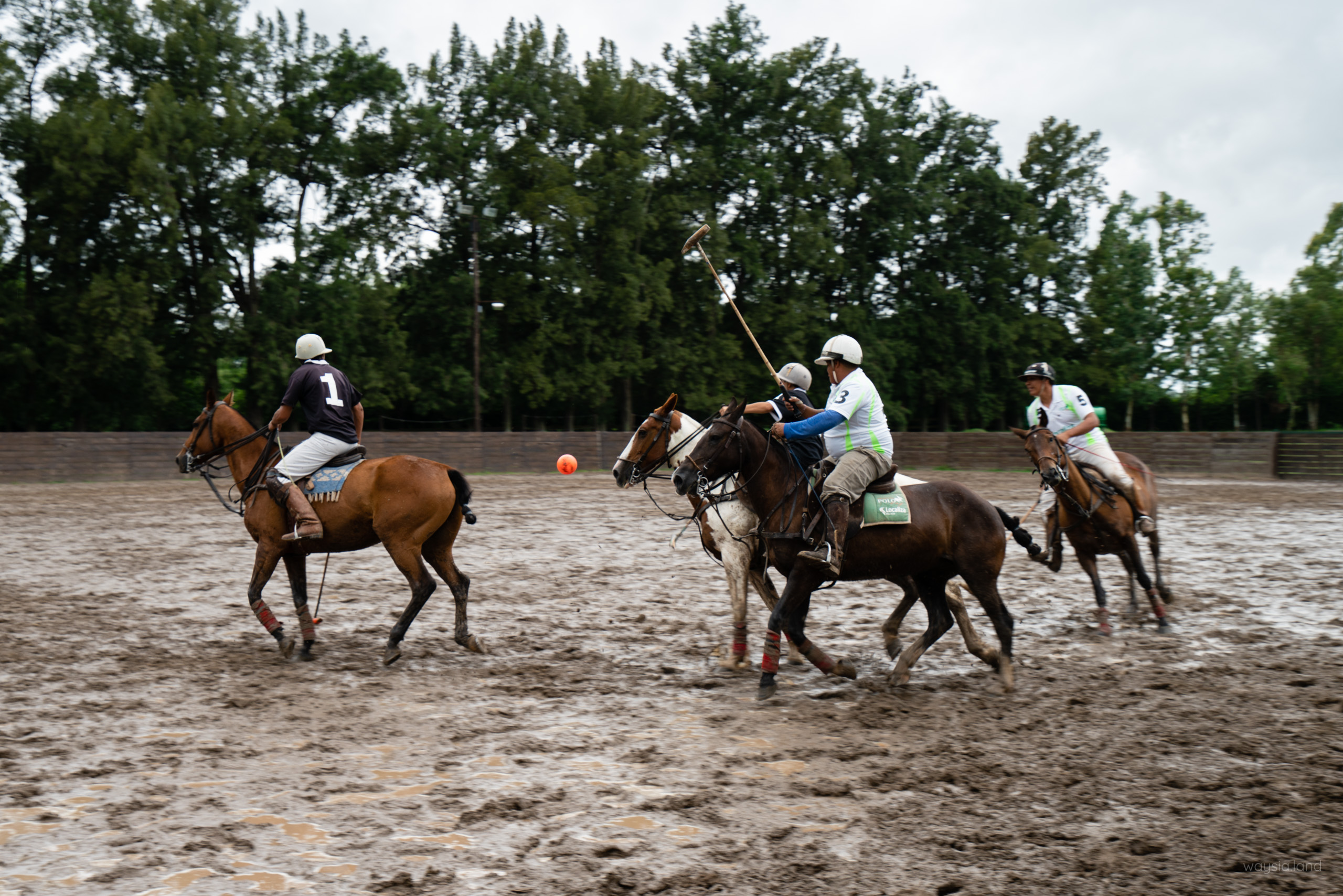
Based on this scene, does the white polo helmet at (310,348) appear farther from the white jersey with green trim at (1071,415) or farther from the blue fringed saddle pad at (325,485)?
the white jersey with green trim at (1071,415)

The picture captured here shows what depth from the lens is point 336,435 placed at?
8.56 m

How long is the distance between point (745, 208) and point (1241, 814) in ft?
158

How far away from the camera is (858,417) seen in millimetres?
7422

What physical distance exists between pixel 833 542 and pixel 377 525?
3702 mm

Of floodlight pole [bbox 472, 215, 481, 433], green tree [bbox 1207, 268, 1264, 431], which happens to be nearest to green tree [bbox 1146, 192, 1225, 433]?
green tree [bbox 1207, 268, 1264, 431]

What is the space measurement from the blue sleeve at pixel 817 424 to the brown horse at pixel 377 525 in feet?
9.02

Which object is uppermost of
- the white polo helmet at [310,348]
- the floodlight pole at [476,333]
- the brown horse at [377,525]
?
the floodlight pole at [476,333]

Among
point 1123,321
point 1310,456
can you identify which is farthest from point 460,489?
point 1123,321

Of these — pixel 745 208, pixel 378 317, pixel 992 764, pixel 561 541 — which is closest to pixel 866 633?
pixel 992 764

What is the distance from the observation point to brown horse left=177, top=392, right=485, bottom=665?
8.32m

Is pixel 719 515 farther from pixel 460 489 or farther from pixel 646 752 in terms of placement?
pixel 646 752

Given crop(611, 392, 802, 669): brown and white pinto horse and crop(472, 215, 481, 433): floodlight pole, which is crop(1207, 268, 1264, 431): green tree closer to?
crop(472, 215, 481, 433): floodlight pole

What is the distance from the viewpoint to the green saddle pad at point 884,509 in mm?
7273

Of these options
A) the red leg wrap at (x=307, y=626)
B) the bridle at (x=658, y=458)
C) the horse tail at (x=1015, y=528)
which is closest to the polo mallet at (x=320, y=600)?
the red leg wrap at (x=307, y=626)
